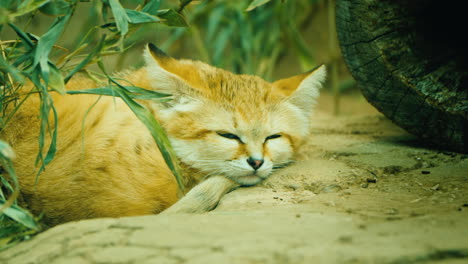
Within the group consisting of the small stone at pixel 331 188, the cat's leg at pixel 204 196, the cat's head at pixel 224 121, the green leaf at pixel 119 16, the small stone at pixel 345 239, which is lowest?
the cat's leg at pixel 204 196

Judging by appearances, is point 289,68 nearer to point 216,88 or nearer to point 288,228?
point 216,88

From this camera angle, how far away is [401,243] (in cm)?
151

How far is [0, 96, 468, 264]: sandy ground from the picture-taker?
4.94 feet

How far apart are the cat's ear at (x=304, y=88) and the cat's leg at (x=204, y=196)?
0.80 metres

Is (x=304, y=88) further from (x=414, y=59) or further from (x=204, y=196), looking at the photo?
(x=204, y=196)

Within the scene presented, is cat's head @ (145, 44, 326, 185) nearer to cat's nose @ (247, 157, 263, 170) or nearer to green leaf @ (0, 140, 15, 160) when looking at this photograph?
cat's nose @ (247, 157, 263, 170)

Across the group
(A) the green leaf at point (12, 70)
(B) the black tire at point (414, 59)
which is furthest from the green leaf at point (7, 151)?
(B) the black tire at point (414, 59)

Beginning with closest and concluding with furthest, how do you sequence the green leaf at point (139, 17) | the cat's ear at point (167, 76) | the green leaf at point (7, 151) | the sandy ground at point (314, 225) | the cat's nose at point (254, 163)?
the sandy ground at point (314, 225) < the green leaf at point (7, 151) < the green leaf at point (139, 17) < the cat's nose at point (254, 163) < the cat's ear at point (167, 76)

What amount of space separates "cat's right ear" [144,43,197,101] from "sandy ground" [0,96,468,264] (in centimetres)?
72

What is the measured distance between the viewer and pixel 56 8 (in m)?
2.16

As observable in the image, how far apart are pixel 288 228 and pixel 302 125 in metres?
1.52

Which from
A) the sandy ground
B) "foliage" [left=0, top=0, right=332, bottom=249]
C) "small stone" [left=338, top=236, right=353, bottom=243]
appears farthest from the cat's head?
"small stone" [left=338, top=236, right=353, bottom=243]

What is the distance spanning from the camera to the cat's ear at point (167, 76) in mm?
2793

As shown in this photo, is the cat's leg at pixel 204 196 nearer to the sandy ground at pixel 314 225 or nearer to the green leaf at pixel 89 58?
the sandy ground at pixel 314 225
